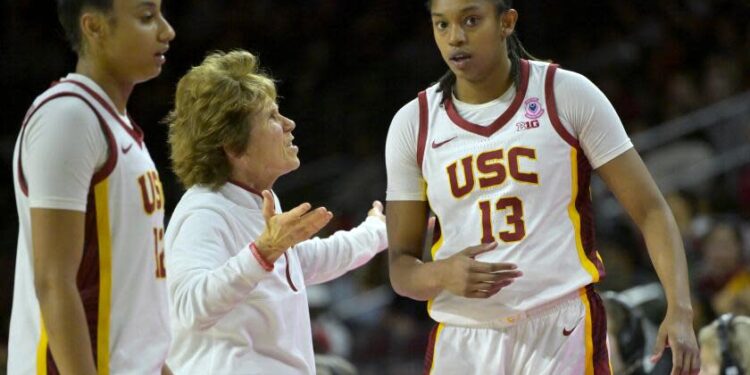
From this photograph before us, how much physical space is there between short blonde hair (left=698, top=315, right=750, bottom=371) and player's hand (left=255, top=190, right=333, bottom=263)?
2282 mm

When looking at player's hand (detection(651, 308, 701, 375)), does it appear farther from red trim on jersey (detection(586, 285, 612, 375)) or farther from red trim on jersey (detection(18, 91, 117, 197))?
red trim on jersey (detection(18, 91, 117, 197))

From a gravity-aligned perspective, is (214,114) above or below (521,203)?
above

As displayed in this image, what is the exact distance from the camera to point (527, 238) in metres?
4.22

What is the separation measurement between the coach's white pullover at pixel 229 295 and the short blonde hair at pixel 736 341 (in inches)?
78.5

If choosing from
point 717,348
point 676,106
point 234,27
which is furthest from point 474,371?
point 234,27

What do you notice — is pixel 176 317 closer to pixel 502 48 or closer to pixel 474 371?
pixel 474 371

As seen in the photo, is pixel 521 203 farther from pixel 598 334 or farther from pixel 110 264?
pixel 110 264

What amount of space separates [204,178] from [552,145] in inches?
49.7

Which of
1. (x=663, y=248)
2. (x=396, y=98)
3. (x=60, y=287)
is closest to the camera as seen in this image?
(x=60, y=287)

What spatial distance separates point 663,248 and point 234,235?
4.89 ft

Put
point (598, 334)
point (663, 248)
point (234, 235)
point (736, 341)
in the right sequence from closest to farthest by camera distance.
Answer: point (663, 248) → point (598, 334) → point (234, 235) → point (736, 341)

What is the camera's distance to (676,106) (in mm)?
12031

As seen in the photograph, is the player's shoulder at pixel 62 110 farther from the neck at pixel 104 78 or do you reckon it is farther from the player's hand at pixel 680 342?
the player's hand at pixel 680 342

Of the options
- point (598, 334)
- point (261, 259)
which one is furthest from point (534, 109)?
point (261, 259)
